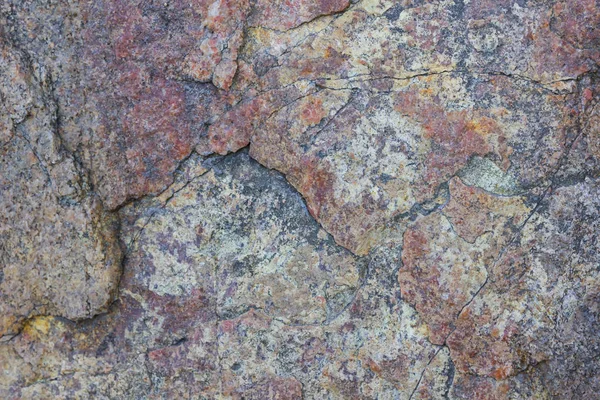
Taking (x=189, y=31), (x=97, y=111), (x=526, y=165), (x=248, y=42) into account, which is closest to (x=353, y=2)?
(x=248, y=42)

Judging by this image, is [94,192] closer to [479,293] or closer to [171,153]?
[171,153]

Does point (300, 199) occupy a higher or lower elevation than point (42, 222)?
lower

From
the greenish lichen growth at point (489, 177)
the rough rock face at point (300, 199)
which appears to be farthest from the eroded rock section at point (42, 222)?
the greenish lichen growth at point (489, 177)

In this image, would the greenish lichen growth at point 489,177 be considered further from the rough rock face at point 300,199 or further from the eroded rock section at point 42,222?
the eroded rock section at point 42,222

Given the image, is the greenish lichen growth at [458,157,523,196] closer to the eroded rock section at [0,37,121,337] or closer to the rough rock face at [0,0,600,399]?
the rough rock face at [0,0,600,399]

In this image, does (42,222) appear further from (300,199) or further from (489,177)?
(489,177)

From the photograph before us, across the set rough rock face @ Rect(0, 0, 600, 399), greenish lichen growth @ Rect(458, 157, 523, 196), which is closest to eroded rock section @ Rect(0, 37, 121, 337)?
rough rock face @ Rect(0, 0, 600, 399)

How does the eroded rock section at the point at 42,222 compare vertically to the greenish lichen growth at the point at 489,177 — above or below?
above

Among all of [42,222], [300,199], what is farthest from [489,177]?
[42,222]
